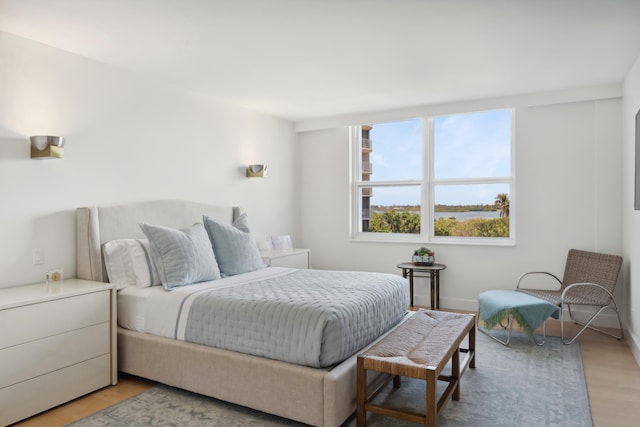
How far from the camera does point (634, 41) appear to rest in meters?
3.15

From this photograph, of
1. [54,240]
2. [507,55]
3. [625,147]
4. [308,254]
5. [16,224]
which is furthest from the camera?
[308,254]

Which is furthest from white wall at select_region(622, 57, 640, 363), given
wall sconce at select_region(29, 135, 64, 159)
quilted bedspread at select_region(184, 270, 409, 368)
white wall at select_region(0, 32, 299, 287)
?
wall sconce at select_region(29, 135, 64, 159)

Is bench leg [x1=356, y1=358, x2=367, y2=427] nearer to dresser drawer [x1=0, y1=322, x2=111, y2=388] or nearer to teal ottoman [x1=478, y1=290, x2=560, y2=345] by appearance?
dresser drawer [x1=0, y1=322, x2=111, y2=388]

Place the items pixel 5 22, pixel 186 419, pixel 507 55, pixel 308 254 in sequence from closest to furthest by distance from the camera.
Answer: pixel 186 419, pixel 5 22, pixel 507 55, pixel 308 254

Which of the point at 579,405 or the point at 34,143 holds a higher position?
the point at 34,143

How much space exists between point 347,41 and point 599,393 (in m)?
2.90

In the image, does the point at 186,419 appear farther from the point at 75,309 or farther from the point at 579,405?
the point at 579,405

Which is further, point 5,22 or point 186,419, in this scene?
point 5,22

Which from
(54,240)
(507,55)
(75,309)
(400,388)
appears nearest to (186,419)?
(75,309)

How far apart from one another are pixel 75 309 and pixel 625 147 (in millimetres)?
4808

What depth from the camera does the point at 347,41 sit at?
3117mm

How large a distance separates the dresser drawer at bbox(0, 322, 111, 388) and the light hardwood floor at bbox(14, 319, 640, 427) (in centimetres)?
26

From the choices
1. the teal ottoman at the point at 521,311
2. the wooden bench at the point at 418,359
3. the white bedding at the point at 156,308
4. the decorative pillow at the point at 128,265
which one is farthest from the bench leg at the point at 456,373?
the decorative pillow at the point at 128,265

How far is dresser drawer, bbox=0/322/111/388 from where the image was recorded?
7.99ft
